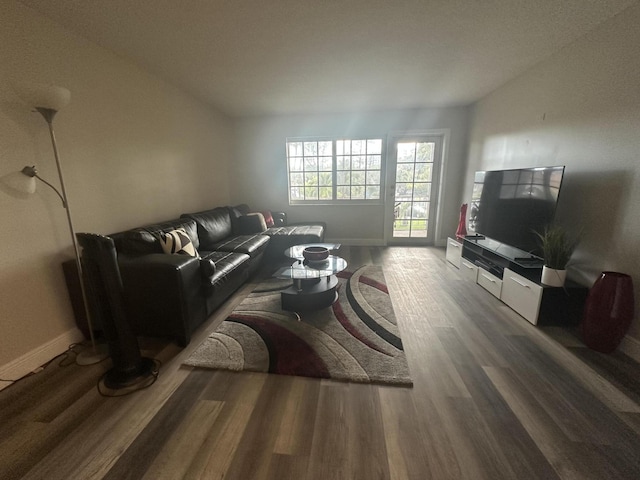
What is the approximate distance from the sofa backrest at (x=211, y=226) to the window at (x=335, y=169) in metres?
1.62

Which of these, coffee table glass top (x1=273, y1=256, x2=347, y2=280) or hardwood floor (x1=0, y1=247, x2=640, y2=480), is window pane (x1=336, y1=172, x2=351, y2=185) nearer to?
coffee table glass top (x1=273, y1=256, x2=347, y2=280)

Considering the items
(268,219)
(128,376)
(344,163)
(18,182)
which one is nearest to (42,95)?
(18,182)

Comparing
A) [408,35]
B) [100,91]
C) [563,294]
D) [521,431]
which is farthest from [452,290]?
[100,91]

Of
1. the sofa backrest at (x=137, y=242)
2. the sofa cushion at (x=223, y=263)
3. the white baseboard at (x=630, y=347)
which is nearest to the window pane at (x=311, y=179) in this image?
the sofa cushion at (x=223, y=263)

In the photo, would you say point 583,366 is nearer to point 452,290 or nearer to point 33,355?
point 452,290

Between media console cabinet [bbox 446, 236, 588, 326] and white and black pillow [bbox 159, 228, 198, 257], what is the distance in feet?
9.96

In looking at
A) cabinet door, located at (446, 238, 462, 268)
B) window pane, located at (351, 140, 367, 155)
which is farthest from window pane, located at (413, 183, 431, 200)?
cabinet door, located at (446, 238, 462, 268)

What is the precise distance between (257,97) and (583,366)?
4309 mm

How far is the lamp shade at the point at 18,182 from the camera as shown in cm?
154

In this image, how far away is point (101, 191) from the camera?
2.18m

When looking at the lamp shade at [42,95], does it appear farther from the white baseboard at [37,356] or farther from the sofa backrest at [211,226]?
the sofa backrest at [211,226]

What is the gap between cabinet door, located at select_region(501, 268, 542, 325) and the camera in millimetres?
2102

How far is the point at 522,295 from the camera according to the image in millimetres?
2256

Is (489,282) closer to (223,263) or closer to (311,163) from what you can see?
(223,263)
